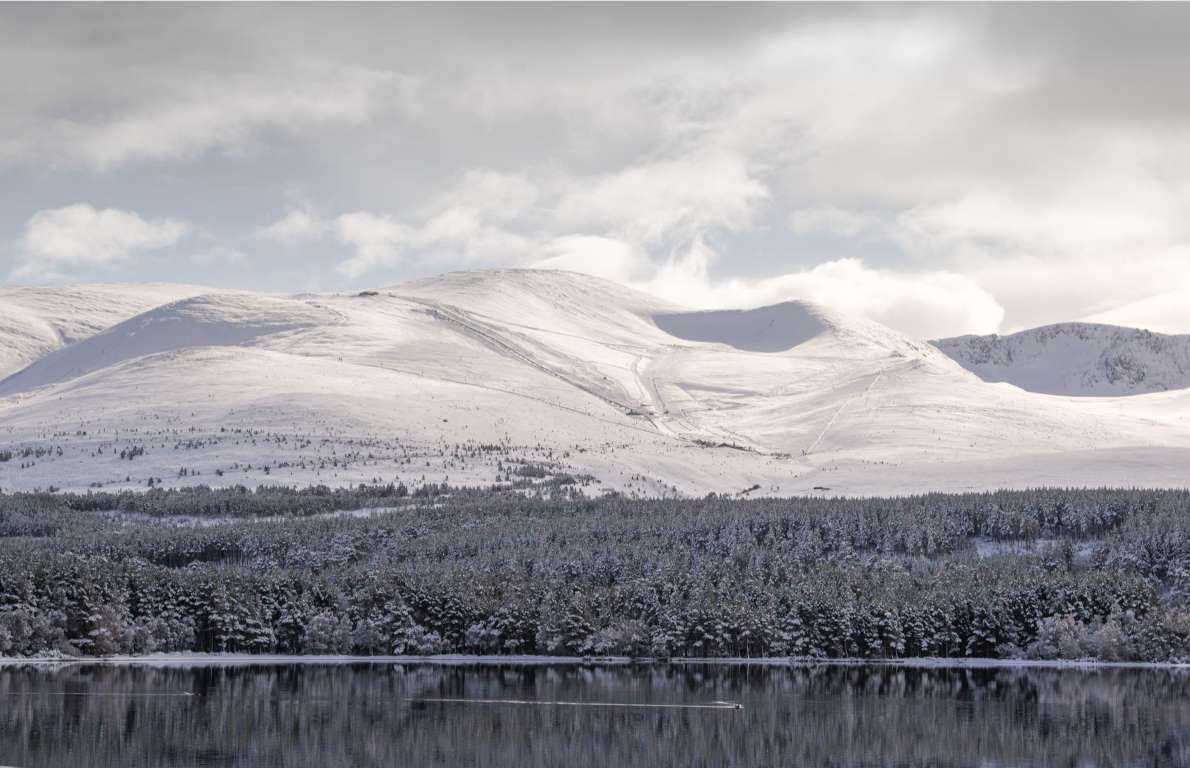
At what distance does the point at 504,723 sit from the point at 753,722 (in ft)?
64.3

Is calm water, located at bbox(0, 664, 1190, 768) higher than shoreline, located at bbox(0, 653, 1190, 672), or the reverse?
calm water, located at bbox(0, 664, 1190, 768)

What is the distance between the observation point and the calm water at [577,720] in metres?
101

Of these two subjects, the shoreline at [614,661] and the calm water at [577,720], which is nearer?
the calm water at [577,720]

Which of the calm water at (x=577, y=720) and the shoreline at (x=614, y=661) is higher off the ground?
the calm water at (x=577, y=720)

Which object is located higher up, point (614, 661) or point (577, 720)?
point (577, 720)

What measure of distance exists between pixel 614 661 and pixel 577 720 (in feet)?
233

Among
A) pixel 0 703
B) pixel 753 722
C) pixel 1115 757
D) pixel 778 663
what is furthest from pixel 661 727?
pixel 778 663

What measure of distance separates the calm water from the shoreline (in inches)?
661

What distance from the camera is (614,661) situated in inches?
7500

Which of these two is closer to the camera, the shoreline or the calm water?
the calm water

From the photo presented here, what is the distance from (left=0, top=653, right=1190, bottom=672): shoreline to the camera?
593 ft

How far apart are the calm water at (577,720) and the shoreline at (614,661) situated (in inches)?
661

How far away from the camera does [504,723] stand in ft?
385

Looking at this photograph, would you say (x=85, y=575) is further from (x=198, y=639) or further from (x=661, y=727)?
(x=661, y=727)
